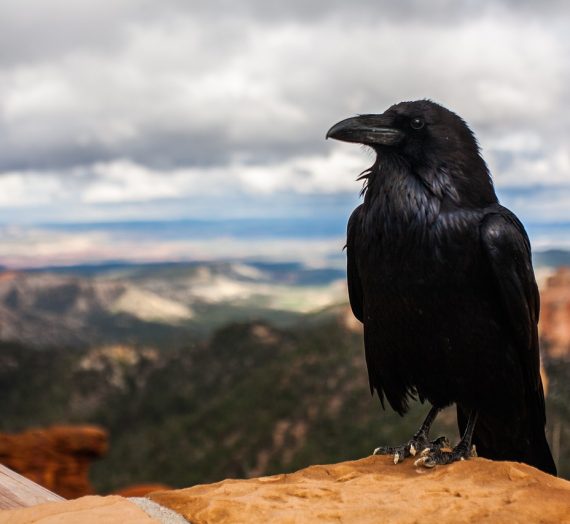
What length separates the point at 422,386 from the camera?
7.12 meters

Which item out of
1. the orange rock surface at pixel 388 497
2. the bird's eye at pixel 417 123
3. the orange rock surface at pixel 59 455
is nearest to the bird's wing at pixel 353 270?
the bird's eye at pixel 417 123

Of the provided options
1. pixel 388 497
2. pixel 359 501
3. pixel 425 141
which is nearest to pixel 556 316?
pixel 425 141

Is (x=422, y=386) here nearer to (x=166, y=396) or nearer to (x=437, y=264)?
(x=437, y=264)

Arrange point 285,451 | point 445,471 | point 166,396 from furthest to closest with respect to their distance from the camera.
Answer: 1. point 166,396
2. point 285,451
3. point 445,471

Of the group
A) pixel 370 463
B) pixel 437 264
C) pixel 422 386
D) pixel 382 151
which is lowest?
pixel 370 463

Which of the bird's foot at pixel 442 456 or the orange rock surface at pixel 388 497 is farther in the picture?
the bird's foot at pixel 442 456

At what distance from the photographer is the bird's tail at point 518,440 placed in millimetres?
7469

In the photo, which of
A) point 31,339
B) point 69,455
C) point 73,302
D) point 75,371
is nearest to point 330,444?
point 69,455

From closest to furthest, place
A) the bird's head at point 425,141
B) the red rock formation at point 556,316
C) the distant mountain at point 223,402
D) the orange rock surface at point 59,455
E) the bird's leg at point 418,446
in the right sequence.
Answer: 1. the bird's head at point 425,141
2. the bird's leg at point 418,446
3. the orange rock surface at point 59,455
4. the distant mountain at point 223,402
5. the red rock formation at point 556,316

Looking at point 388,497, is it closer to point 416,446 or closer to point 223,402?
point 416,446

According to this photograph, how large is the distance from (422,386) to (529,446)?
137 centimetres

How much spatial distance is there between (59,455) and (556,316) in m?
→ 44.2

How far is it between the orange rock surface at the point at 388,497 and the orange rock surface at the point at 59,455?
1292cm

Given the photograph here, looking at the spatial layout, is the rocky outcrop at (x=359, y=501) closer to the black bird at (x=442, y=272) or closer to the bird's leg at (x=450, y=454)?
the bird's leg at (x=450, y=454)
